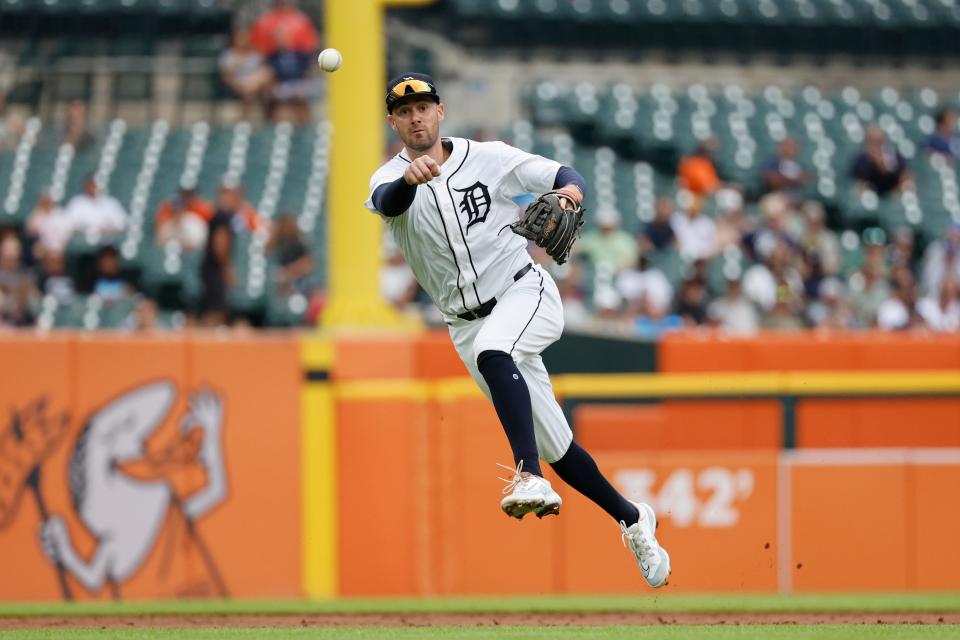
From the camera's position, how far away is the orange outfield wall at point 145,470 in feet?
29.1

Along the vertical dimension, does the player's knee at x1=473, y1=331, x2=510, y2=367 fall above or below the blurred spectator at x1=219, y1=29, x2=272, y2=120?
below

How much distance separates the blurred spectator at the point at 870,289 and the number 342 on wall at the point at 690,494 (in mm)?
3370

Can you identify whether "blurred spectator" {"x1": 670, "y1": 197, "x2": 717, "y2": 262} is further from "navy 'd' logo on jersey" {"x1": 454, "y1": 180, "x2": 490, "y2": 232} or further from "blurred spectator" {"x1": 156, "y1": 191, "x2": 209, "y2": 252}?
"navy 'd' logo on jersey" {"x1": 454, "y1": 180, "x2": 490, "y2": 232}

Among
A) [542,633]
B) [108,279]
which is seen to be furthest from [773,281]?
[542,633]

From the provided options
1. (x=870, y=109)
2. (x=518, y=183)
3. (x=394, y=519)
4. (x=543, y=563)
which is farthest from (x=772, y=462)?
(x=870, y=109)

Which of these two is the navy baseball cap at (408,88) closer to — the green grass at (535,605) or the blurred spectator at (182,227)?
the green grass at (535,605)

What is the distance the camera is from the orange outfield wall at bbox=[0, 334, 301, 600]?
29.1 ft

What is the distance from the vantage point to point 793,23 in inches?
677

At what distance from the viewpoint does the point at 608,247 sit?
12133 millimetres

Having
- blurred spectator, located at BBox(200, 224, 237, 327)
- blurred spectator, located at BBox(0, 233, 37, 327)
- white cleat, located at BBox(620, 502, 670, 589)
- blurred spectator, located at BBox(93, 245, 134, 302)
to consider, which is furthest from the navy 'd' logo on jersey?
blurred spectator, located at BBox(93, 245, 134, 302)

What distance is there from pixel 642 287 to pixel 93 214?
407 cm

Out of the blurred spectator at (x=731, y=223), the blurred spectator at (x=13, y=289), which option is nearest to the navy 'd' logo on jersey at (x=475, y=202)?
the blurred spectator at (x=13, y=289)

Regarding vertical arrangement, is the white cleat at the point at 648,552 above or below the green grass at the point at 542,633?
above

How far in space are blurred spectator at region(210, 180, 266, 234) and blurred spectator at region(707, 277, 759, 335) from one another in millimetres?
3517
